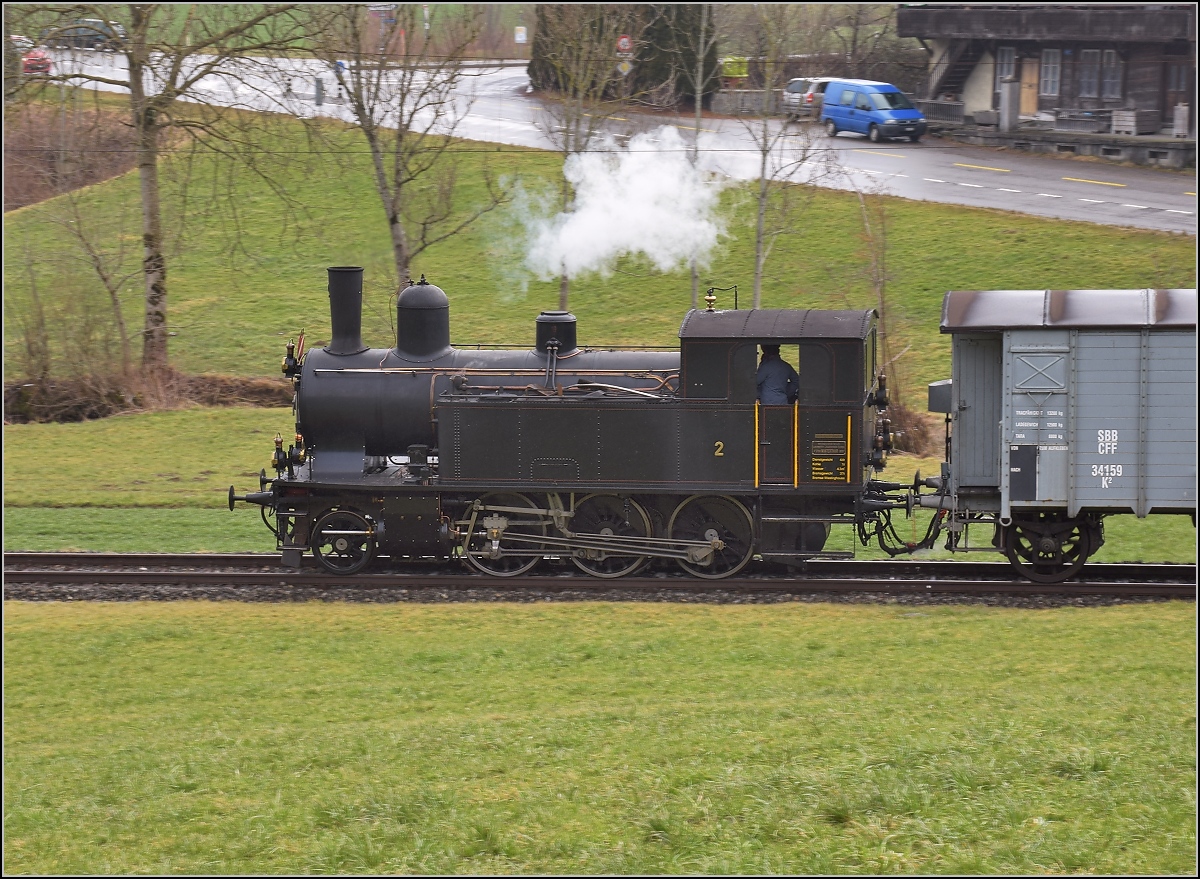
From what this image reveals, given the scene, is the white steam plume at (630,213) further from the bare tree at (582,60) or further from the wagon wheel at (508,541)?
the wagon wheel at (508,541)

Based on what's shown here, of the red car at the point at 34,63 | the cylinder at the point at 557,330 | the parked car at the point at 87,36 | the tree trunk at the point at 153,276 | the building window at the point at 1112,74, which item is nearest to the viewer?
the cylinder at the point at 557,330

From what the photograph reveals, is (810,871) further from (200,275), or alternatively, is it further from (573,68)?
(200,275)

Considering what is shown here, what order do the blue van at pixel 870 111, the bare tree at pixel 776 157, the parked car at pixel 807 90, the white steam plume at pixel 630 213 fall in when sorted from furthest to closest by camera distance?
the blue van at pixel 870 111
the parked car at pixel 807 90
the bare tree at pixel 776 157
the white steam plume at pixel 630 213

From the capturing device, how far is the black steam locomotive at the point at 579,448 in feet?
48.4

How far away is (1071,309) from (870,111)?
82.1 ft

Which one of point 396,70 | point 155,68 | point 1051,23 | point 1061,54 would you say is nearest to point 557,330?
point 396,70

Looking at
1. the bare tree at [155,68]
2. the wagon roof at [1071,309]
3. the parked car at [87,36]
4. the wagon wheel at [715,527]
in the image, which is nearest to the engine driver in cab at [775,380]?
the wagon wheel at [715,527]

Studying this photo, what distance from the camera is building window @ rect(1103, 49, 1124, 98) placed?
125 feet

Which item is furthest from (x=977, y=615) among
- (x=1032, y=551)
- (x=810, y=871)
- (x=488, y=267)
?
(x=488, y=267)

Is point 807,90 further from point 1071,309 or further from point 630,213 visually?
point 1071,309

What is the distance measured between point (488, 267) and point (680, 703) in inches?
994

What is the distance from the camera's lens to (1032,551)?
49.7 feet

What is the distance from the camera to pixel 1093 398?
14.3m

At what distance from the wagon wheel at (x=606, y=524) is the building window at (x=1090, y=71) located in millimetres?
30070
